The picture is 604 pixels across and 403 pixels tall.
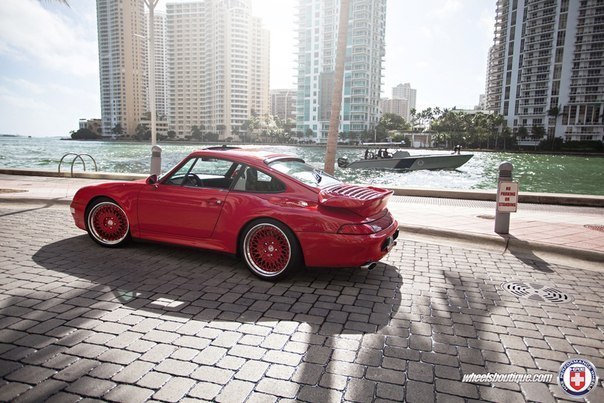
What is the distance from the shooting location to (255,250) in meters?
4.46

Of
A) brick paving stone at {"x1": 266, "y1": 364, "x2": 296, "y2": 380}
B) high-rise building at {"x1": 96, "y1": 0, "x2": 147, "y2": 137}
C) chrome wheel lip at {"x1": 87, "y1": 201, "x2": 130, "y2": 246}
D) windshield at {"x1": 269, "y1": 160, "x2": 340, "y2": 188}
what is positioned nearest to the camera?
brick paving stone at {"x1": 266, "y1": 364, "x2": 296, "y2": 380}

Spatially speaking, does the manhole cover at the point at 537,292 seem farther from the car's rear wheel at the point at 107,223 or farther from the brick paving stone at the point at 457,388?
the car's rear wheel at the point at 107,223

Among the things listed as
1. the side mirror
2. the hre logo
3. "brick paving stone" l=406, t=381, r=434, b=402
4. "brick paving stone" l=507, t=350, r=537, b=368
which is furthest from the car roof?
the hre logo

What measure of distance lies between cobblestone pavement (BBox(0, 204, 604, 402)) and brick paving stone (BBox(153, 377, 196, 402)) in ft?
0.04

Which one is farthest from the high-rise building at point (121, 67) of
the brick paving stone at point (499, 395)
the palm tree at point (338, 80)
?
the brick paving stone at point (499, 395)

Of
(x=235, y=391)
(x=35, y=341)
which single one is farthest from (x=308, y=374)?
(x=35, y=341)

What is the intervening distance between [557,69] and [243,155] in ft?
456

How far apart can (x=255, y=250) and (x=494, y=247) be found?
3877 mm

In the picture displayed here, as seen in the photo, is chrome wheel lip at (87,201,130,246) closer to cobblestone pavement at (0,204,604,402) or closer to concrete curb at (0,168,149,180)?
cobblestone pavement at (0,204,604,402)

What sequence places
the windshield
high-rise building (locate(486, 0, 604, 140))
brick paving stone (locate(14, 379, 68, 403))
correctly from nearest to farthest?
brick paving stone (locate(14, 379, 68, 403)), the windshield, high-rise building (locate(486, 0, 604, 140))

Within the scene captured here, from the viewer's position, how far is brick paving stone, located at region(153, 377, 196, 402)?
2.32m

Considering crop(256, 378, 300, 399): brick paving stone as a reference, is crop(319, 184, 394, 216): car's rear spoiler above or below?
above

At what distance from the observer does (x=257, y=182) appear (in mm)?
4555

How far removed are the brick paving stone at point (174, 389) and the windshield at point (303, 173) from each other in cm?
252
